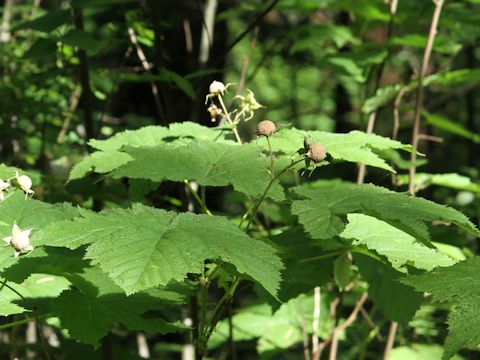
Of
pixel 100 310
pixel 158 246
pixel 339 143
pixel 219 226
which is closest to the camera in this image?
pixel 158 246

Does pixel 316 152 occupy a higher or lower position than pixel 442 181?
higher

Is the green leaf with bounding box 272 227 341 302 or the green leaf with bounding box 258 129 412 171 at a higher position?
the green leaf with bounding box 258 129 412 171

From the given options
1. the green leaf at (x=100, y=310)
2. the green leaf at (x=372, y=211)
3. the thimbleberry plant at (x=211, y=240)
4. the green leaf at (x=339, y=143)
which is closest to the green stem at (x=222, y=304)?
the thimbleberry plant at (x=211, y=240)

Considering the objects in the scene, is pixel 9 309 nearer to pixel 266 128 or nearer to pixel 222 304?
pixel 222 304

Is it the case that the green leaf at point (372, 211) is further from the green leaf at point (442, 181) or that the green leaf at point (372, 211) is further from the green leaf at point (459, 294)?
the green leaf at point (442, 181)

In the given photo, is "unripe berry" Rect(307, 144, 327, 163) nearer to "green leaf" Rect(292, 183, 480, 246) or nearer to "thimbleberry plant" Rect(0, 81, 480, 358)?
"thimbleberry plant" Rect(0, 81, 480, 358)

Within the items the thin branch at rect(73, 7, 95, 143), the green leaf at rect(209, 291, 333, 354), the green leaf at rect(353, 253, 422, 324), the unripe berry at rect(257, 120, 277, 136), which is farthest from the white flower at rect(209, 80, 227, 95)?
the green leaf at rect(209, 291, 333, 354)

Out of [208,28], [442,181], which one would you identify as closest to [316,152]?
[442,181]
